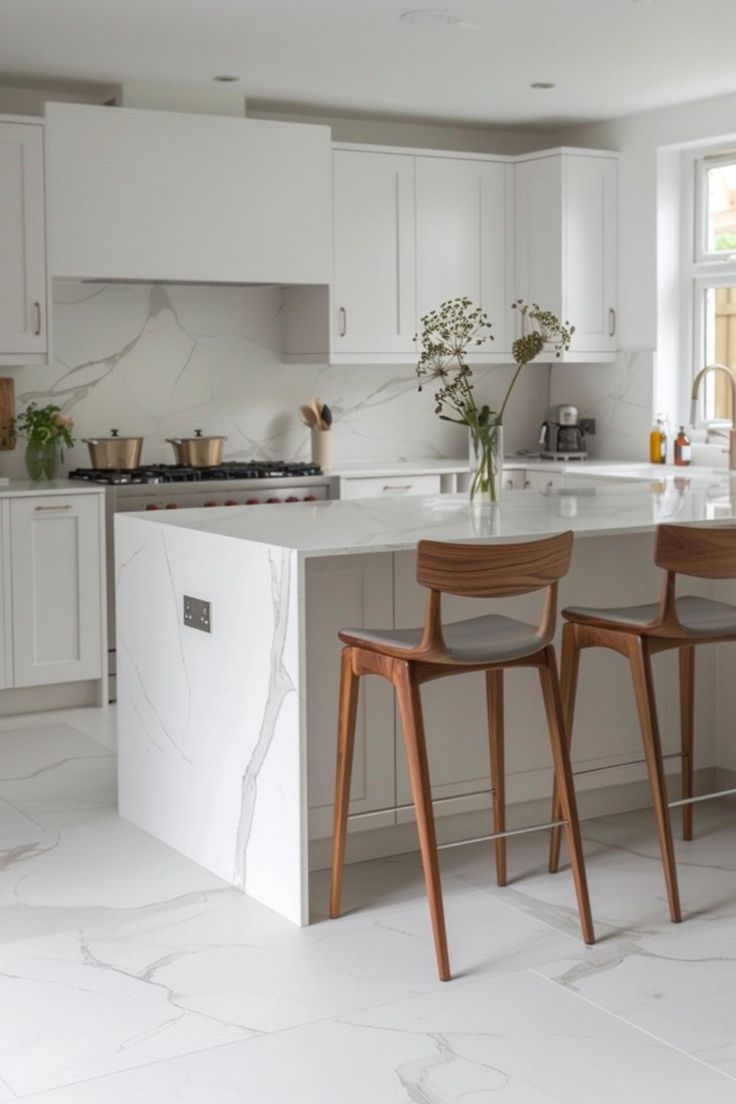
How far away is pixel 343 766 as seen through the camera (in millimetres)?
3373

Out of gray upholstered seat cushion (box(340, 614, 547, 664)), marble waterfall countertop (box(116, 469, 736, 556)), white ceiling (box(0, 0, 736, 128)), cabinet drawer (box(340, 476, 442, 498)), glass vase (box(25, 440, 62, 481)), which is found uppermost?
white ceiling (box(0, 0, 736, 128))

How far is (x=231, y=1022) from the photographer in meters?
2.86

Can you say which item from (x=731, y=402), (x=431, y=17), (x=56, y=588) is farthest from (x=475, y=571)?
(x=731, y=402)

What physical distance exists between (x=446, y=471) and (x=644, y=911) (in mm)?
3288

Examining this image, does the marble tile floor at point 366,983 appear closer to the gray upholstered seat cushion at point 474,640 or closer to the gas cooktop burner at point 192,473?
the gray upholstered seat cushion at point 474,640

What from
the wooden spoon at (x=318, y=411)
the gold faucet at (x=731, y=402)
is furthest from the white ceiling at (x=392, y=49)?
the wooden spoon at (x=318, y=411)

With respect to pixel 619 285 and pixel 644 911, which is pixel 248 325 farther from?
pixel 644 911

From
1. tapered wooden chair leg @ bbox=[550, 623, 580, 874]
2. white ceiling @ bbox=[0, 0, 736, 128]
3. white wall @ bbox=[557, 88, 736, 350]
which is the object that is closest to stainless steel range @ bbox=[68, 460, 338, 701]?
white ceiling @ bbox=[0, 0, 736, 128]

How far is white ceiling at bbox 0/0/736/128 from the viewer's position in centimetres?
484

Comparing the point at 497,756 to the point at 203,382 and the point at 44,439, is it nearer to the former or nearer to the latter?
the point at 44,439

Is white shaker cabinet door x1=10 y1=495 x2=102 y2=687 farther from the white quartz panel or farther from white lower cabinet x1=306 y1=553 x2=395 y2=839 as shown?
white lower cabinet x1=306 y1=553 x2=395 y2=839

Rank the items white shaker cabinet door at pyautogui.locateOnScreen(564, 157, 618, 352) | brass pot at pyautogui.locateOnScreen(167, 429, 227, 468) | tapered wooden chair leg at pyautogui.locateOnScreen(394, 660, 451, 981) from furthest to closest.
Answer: white shaker cabinet door at pyautogui.locateOnScreen(564, 157, 618, 352) → brass pot at pyautogui.locateOnScreen(167, 429, 227, 468) → tapered wooden chair leg at pyautogui.locateOnScreen(394, 660, 451, 981)

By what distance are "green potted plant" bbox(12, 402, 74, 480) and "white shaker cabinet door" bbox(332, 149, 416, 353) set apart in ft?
4.28

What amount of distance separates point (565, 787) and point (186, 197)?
3.53m
